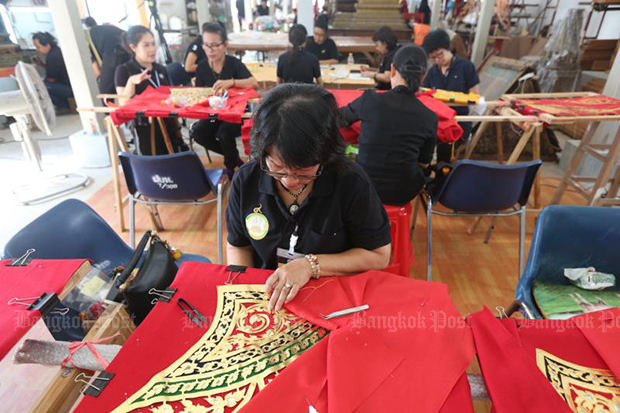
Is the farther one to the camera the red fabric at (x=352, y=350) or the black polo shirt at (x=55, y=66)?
the black polo shirt at (x=55, y=66)

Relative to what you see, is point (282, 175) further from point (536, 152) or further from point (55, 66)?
point (55, 66)

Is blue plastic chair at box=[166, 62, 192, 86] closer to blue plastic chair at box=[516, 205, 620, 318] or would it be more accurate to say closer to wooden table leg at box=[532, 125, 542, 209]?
wooden table leg at box=[532, 125, 542, 209]

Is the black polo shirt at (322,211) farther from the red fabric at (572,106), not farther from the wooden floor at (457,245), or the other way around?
the red fabric at (572,106)

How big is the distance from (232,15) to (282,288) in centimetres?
889

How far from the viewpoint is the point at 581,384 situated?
2.15 ft

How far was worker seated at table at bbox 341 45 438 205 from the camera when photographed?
1.80m

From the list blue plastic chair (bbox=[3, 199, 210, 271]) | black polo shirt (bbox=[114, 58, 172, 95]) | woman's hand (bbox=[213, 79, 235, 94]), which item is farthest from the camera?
black polo shirt (bbox=[114, 58, 172, 95])

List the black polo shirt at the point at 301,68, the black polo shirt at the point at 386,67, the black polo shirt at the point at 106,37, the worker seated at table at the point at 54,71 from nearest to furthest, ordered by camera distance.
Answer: the black polo shirt at the point at 301,68
the black polo shirt at the point at 386,67
the black polo shirt at the point at 106,37
the worker seated at table at the point at 54,71

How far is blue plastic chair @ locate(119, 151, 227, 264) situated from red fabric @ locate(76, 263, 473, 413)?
105 cm

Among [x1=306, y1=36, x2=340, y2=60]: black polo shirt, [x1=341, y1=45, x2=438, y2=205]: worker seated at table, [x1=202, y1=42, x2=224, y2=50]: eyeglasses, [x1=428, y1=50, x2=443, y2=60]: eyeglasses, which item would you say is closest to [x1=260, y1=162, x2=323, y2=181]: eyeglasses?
[x1=341, y1=45, x2=438, y2=205]: worker seated at table

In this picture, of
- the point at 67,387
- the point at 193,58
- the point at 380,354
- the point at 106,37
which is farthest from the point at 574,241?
the point at 106,37

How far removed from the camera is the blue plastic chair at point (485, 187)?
1.70m

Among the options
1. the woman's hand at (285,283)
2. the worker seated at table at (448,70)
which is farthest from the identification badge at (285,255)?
the worker seated at table at (448,70)

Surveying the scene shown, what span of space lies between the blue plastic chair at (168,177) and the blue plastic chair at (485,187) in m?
1.24
